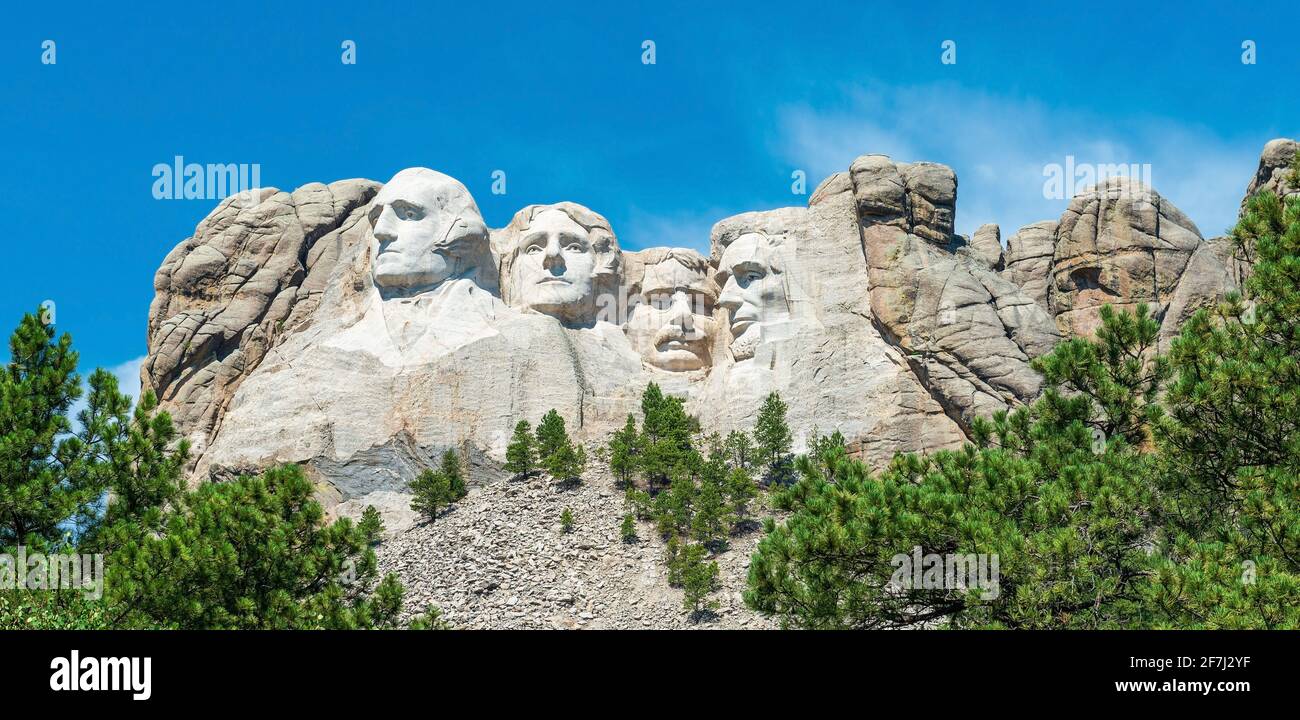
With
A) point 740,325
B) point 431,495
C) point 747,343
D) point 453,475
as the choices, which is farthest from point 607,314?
point 431,495

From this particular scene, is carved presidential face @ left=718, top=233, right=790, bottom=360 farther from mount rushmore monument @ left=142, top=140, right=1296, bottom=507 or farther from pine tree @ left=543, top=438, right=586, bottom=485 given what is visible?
pine tree @ left=543, top=438, right=586, bottom=485

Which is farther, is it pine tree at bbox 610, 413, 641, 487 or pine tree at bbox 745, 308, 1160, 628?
pine tree at bbox 610, 413, 641, 487

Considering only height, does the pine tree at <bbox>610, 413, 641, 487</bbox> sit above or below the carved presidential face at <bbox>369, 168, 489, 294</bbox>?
below

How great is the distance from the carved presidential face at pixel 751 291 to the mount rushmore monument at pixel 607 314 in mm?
51

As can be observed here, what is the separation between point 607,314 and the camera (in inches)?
1527

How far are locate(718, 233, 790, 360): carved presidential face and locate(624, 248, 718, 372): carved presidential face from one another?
109cm

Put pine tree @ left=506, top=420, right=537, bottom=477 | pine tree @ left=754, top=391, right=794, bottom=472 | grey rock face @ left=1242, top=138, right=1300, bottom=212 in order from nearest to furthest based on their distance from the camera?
pine tree @ left=754, top=391, right=794, bottom=472, pine tree @ left=506, top=420, right=537, bottom=477, grey rock face @ left=1242, top=138, right=1300, bottom=212

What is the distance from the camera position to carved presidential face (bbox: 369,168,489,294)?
36.8 m

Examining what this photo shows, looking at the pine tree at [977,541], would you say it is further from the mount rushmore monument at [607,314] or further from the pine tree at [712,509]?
the mount rushmore monument at [607,314]

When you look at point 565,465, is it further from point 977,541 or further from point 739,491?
point 977,541

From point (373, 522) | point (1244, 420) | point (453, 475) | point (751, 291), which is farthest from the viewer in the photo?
point (751, 291)

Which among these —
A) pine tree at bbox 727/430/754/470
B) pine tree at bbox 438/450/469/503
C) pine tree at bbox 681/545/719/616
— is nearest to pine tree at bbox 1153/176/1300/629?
pine tree at bbox 681/545/719/616

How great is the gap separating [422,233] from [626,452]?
719cm
